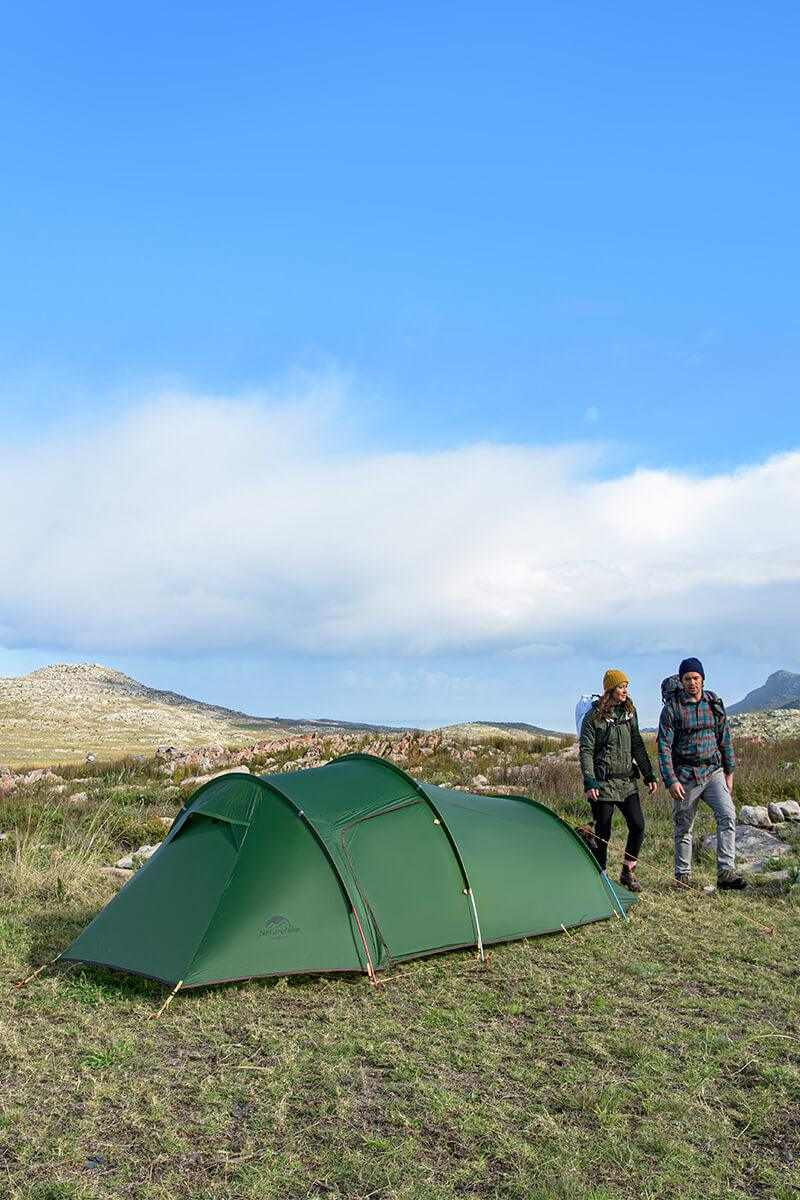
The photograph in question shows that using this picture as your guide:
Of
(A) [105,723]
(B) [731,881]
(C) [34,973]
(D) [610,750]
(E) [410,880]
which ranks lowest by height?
(C) [34,973]

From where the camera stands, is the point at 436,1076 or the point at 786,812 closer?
the point at 436,1076

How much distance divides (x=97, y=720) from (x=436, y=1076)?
68.8m

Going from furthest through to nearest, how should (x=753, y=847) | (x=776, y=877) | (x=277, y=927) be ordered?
(x=753, y=847) → (x=776, y=877) → (x=277, y=927)

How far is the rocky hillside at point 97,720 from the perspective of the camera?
167ft

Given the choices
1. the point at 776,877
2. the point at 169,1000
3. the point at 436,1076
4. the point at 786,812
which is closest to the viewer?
the point at 436,1076

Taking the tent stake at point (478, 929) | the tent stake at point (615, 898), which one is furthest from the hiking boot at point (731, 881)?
the tent stake at point (478, 929)

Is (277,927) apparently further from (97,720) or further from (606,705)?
(97,720)

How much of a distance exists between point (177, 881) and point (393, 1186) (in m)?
4.19

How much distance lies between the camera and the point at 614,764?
1112cm

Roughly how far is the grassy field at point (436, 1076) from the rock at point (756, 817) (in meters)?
5.48

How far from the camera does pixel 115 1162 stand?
523 cm

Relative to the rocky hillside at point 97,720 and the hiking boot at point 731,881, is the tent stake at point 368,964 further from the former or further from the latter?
the rocky hillside at point 97,720

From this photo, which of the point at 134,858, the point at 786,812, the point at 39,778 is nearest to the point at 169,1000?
the point at 134,858

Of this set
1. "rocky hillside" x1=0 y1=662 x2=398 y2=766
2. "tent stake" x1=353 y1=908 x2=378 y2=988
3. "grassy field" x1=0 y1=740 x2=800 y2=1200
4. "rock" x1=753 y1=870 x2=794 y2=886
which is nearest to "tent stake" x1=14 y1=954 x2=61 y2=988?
"grassy field" x1=0 y1=740 x2=800 y2=1200
